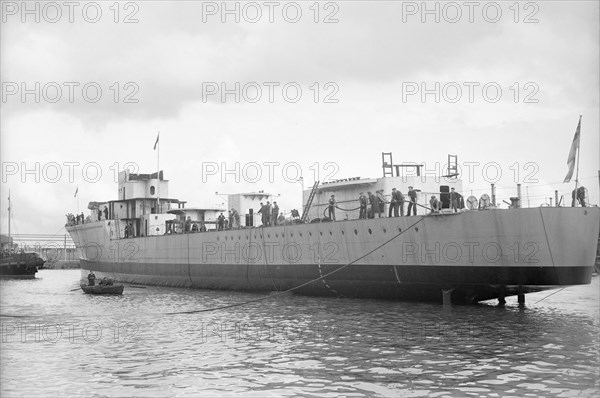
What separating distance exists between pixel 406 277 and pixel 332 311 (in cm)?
375

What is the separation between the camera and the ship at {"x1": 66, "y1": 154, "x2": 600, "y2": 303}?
72.8ft

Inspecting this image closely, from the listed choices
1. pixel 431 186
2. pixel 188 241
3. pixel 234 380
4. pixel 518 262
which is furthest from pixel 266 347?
pixel 188 241

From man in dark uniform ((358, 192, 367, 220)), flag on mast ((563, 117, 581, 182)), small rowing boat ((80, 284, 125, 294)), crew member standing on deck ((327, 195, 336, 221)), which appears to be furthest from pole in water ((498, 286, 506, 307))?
small rowing boat ((80, 284, 125, 294))

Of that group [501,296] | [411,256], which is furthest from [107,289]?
[501,296]

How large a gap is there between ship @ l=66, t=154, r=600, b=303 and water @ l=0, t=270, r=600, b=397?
1311 millimetres

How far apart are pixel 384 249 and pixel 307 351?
11321 mm

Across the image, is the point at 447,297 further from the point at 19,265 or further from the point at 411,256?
the point at 19,265

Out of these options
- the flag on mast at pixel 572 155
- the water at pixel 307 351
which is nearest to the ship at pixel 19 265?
the water at pixel 307 351

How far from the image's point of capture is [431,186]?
96.1ft

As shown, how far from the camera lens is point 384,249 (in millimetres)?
26188

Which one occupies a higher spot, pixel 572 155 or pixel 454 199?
pixel 572 155

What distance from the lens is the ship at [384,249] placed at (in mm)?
22188

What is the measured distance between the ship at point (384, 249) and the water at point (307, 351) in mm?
1311

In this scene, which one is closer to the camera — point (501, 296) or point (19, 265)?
point (501, 296)
